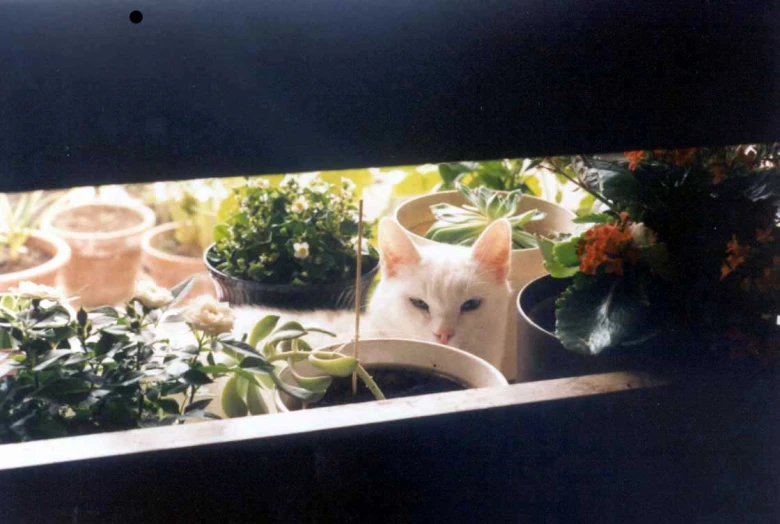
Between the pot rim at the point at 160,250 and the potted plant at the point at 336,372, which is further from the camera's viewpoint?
the pot rim at the point at 160,250

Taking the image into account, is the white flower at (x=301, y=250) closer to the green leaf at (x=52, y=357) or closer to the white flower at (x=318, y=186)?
the white flower at (x=318, y=186)

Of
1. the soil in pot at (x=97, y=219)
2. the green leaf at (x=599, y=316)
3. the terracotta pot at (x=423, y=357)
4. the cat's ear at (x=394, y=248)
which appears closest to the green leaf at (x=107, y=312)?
the terracotta pot at (x=423, y=357)

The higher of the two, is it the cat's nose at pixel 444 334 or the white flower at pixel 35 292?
the white flower at pixel 35 292

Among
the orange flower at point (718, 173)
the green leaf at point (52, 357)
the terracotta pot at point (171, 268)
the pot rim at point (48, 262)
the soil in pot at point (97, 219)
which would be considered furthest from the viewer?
the soil in pot at point (97, 219)

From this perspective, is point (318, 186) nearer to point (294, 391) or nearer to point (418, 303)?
point (418, 303)

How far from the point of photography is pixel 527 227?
3.72 feet

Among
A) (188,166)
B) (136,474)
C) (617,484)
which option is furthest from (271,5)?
(617,484)

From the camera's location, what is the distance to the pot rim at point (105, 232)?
1440 millimetres

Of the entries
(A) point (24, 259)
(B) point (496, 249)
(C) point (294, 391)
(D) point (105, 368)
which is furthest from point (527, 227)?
(A) point (24, 259)

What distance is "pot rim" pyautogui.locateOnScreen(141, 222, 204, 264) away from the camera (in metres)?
1.38

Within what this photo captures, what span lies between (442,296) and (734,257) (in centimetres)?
34

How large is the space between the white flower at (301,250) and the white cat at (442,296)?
0.09 m

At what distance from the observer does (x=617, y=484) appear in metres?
0.73

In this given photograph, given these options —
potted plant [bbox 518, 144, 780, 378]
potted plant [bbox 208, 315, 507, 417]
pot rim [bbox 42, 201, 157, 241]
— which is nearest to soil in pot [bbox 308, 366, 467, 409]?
potted plant [bbox 208, 315, 507, 417]
